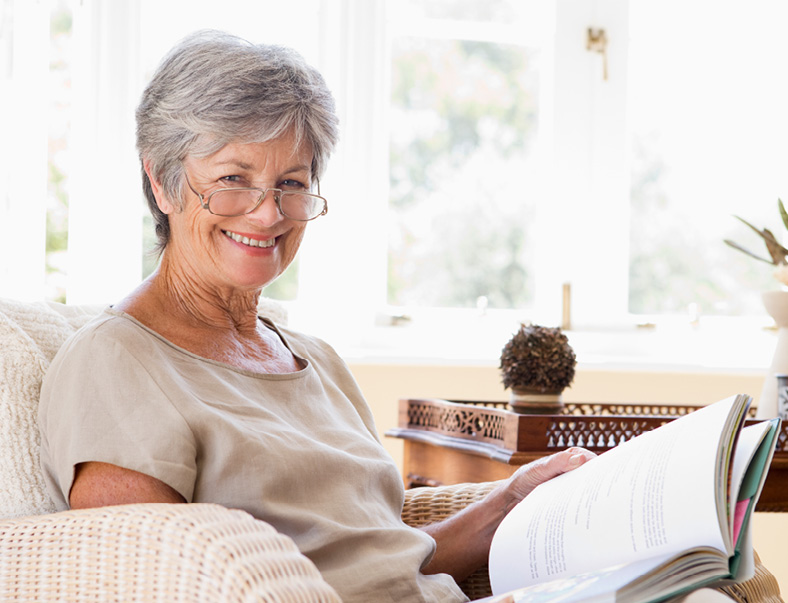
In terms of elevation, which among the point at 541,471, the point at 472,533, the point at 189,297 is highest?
the point at 189,297

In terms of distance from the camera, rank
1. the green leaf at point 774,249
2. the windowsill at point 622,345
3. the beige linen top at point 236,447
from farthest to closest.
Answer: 1. the windowsill at point 622,345
2. the green leaf at point 774,249
3. the beige linen top at point 236,447

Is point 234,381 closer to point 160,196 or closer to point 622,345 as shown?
point 160,196

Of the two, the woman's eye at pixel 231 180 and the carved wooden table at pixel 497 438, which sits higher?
the woman's eye at pixel 231 180

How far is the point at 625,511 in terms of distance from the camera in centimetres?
92

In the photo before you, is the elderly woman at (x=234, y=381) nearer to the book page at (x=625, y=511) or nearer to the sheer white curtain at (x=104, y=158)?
the book page at (x=625, y=511)

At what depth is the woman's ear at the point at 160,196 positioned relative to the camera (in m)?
1.20

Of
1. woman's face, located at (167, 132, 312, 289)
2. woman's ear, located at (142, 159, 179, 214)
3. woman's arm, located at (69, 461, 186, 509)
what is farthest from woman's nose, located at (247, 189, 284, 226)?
woman's arm, located at (69, 461, 186, 509)

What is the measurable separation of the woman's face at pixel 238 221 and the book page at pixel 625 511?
0.47m

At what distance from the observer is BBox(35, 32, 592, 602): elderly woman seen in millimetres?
964

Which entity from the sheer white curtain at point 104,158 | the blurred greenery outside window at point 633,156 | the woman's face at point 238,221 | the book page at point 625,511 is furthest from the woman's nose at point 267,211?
the blurred greenery outside window at point 633,156

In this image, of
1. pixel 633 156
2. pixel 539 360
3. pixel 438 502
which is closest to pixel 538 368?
pixel 539 360

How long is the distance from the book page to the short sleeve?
1.30 ft

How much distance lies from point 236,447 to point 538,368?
910mm

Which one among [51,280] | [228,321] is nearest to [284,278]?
[51,280]
